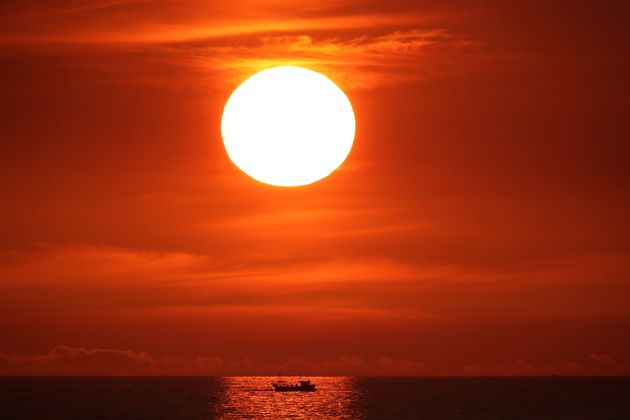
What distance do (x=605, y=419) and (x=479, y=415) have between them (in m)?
23.9

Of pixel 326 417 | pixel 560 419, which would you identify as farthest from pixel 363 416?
pixel 560 419

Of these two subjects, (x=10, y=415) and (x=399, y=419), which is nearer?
(x=399, y=419)

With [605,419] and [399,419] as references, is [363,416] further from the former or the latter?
[605,419]

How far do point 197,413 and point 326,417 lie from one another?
28.7 m

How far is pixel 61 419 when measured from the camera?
189000 millimetres

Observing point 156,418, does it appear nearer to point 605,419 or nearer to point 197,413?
point 197,413

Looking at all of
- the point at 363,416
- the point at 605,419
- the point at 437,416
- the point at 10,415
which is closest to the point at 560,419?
the point at 605,419

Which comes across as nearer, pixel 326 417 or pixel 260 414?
pixel 326 417

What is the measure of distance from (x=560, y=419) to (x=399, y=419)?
97.9 feet

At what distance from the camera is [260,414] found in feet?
647

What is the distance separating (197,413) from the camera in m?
198

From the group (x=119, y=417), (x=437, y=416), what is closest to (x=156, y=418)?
(x=119, y=417)

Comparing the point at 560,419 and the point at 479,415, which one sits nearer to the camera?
the point at 560,419

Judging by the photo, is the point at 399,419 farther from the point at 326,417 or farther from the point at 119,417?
the point at 119,417
